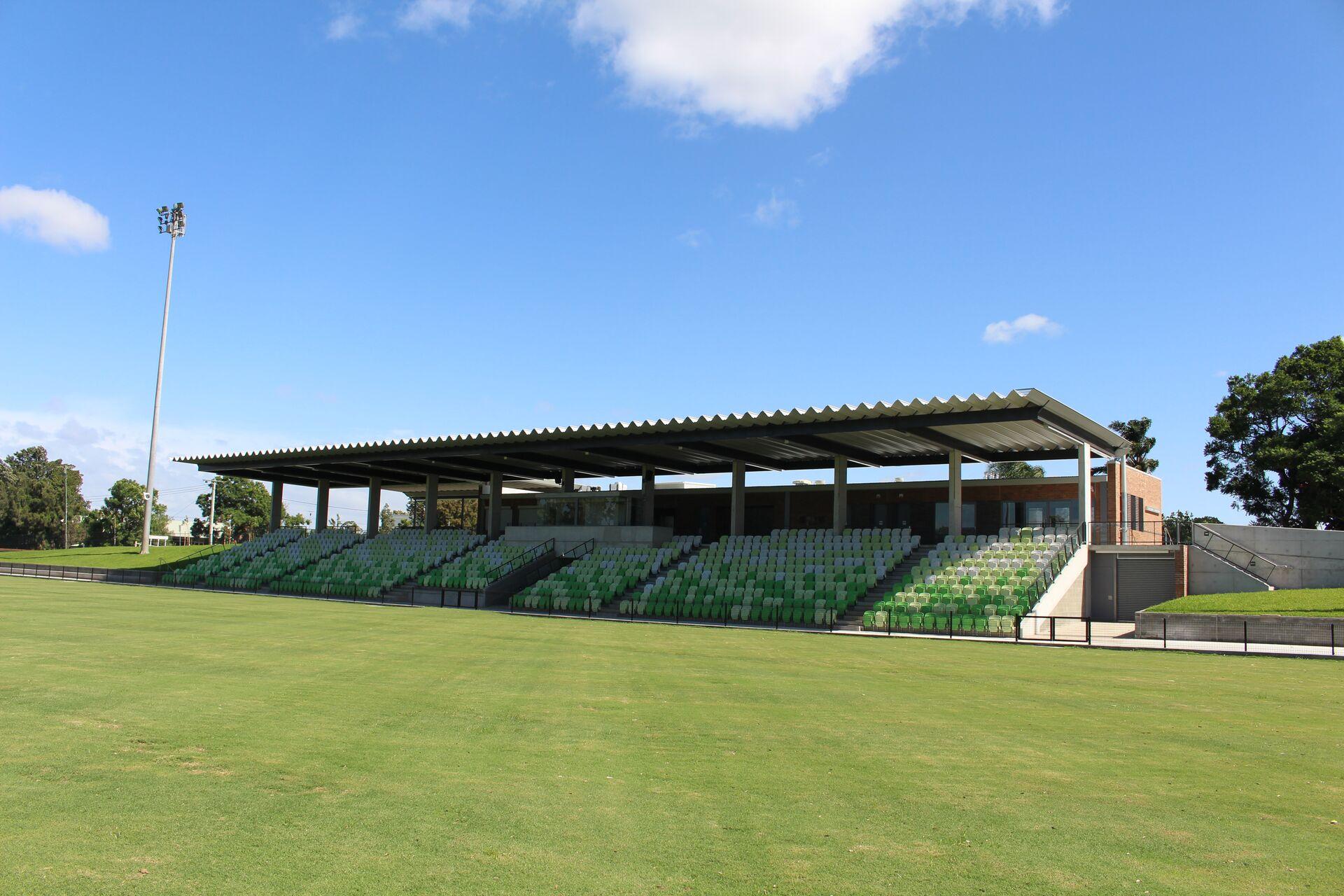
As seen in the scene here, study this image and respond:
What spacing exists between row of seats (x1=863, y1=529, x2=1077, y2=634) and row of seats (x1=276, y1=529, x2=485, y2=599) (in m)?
22.3

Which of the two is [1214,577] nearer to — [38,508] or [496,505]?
[496,505]

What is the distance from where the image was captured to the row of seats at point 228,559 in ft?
152

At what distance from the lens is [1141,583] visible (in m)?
30.9

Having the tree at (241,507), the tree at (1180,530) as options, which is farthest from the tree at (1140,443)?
the tree at (241,507)

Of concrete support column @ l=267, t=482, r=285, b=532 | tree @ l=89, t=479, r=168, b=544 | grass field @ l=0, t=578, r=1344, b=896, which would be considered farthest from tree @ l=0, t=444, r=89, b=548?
grass field @ l=0, t=578, r=1344, b=896

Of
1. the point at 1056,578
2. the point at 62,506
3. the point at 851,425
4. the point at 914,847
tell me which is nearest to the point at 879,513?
the point at 851,425

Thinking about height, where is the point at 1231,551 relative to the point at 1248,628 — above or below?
above

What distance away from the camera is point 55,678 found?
453 inches

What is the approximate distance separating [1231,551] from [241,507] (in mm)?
100936

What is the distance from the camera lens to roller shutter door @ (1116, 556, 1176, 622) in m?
30.6

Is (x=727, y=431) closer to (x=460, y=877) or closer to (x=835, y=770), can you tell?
(x=835, y=770)

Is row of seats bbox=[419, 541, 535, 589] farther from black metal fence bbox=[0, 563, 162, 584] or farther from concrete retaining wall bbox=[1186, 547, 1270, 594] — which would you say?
concrete retaining wall bbox=[1186, 547, 1270, 594]

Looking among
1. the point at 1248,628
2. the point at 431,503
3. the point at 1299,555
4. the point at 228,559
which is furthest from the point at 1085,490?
the point at 228,559

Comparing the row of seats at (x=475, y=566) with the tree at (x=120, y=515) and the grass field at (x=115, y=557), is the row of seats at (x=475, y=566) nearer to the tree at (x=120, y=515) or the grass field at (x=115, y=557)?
the grass field at (x=115, y=557)
